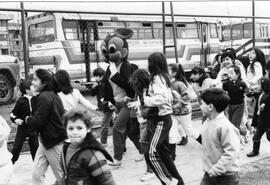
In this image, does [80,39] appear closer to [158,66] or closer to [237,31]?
[237,31]

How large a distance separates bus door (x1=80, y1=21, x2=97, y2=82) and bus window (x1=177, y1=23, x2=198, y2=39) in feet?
14.8

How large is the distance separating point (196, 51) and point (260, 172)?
48.7ft

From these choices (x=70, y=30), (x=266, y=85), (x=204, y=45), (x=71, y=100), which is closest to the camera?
(x=71, y=100)

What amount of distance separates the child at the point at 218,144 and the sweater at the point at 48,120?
5.02 feet

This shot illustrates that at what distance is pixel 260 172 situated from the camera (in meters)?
5.26

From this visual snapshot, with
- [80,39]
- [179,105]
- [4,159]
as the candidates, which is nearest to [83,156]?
[4,159]

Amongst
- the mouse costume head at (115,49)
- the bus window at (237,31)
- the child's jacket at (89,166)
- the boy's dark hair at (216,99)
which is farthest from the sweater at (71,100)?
the bus window at (237,31)

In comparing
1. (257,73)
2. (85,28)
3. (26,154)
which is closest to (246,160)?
(257,73)

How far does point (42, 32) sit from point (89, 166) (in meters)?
13.8

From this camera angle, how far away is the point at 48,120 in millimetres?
4191

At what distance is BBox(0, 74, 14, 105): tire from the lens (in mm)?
12414

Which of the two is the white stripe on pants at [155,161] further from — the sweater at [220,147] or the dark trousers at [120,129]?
the dark trousers at [120,129]

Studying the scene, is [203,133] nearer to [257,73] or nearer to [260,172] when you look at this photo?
[260,172]

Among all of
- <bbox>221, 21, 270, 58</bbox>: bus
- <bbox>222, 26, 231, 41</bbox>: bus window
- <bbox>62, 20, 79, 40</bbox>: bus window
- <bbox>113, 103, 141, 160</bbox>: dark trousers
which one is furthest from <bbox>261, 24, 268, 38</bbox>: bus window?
<bbox>113, 103, 141, 160</bbox>: dark trousers
